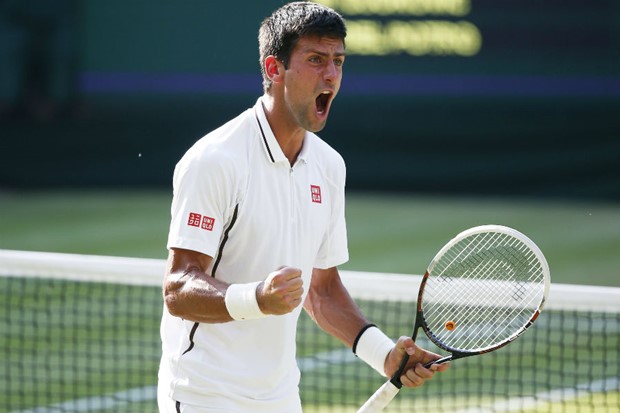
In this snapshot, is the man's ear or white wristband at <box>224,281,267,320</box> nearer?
white wristband at <box>224,281,267,320</box>

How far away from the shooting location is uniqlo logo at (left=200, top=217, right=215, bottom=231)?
11.1ft

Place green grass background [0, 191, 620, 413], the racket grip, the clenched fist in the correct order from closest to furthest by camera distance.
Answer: the clenched fist → the racket grip → green grass background [0, 191, 620, 413]

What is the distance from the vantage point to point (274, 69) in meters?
3.64

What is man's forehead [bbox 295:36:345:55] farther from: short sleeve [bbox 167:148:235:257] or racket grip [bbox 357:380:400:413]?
racket grip [bbox 357:380:400:413]

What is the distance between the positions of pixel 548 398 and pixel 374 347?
317 cm

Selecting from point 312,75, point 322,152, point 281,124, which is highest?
point 312,75

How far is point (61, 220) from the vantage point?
13461 millimetres

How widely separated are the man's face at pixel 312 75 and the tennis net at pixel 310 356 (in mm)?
2322

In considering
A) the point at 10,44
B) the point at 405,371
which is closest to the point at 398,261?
the point at 10,44

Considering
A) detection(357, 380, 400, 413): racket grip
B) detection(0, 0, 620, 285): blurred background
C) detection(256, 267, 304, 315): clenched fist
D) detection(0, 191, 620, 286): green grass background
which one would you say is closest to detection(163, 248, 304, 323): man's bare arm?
detection(256, 267, 304, 315): clenched fist

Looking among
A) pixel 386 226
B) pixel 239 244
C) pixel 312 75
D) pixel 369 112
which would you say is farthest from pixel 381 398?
pixel 369 112

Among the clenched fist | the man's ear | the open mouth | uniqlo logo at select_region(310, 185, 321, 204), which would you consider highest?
the man's ear

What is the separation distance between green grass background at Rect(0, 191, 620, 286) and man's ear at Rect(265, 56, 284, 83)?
6.98 m

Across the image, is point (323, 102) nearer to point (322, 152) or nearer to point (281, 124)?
point (281, 124)
